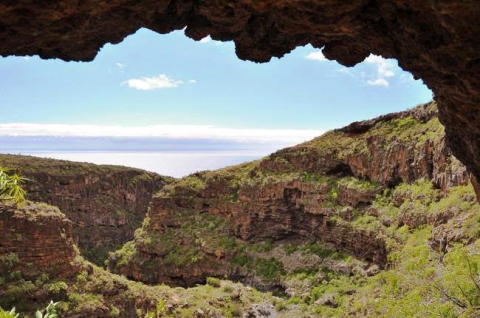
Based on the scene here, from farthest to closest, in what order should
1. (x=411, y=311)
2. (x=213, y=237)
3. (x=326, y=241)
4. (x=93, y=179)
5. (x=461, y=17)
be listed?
(x=93, y=179), (x=213, y=237), (x=326, y=241), (x=411, y=311), (x=461, y=17)

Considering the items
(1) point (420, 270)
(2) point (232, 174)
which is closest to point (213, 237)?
(2) point (232, 174)

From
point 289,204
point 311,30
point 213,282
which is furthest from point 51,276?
point 289,204

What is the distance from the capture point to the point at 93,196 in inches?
3250

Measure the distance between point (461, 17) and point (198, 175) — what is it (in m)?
48.6

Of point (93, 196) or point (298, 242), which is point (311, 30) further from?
point (93, 196)

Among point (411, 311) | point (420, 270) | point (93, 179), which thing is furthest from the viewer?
point (93, 179)

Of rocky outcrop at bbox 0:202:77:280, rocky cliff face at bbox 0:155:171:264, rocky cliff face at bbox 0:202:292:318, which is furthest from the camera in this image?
rocky cliff face at bbox 0:155:171:264

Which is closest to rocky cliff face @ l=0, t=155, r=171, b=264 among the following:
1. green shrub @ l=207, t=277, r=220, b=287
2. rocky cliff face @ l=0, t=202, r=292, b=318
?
green shrub @ l=207, t=277, r=220, b=287

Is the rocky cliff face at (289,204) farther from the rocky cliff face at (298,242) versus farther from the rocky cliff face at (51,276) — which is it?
the rocky cliff face at (51,276)

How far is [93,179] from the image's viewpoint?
8244cm

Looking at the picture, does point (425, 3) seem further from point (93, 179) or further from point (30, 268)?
point (93, 179)

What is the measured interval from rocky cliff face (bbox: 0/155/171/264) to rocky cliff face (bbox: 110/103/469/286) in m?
29.1

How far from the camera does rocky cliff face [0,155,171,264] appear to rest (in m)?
72.1

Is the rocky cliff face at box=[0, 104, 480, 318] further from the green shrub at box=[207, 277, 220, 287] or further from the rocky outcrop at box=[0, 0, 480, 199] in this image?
the rocky outcrop at box=[0, 0, 480, 199]
